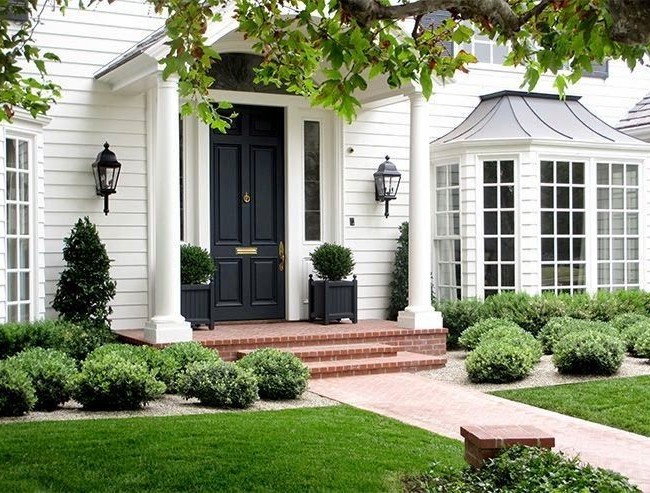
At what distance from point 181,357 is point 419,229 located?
14.3 ft

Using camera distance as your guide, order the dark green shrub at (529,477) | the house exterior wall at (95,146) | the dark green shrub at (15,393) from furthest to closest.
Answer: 1. the house exterior wall at (95,146)
2. the dark green shrub at (15,393)
3. the dark green shrub at (529,477)

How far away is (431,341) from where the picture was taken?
528 inches

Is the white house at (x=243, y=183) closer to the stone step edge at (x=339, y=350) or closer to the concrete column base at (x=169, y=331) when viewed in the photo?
the concrete column base at (x=169, y=331)

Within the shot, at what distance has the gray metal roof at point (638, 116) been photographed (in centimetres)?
1719

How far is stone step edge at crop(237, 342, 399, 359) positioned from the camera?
39.3ft

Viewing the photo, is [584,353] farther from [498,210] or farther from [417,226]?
[498,210]

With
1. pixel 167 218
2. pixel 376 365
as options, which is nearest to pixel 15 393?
pixel 167 218

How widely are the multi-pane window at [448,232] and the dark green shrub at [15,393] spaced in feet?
26.4

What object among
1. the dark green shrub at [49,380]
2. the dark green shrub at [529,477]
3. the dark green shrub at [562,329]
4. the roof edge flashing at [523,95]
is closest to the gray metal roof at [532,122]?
the roof edge flashing at [523,95]

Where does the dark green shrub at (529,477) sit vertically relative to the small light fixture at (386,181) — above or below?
below

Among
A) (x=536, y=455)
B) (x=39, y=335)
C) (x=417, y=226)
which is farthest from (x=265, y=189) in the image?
(x=536, y=455)

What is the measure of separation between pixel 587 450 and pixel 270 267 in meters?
7.25

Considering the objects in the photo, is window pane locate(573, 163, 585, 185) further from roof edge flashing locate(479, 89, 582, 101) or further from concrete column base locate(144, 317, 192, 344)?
concrete column base locate(144, 317, 192, 344)

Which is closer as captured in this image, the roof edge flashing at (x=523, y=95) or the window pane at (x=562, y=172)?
the window pane at (x=562, y=172)
